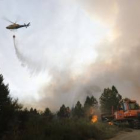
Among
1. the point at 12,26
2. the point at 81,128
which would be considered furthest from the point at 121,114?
the point at 12,26

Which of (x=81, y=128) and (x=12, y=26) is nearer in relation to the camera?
(x=81, y=128)

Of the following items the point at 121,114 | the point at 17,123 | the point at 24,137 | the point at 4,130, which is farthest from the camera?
the point at 121,114

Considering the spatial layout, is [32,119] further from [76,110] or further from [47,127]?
[76,110]

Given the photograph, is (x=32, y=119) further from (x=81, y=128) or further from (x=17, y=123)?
(x=81, y=128)

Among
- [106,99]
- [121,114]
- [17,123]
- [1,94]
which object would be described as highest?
[106,99]

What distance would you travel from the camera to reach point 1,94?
3759 centimetres

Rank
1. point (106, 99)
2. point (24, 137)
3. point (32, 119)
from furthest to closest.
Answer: point (106, 99)
point (32, 119)
point (24, 137)

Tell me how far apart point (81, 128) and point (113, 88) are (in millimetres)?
69777

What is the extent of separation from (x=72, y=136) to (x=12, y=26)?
88.1ft

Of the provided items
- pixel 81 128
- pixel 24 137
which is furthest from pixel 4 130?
pixel 81 128

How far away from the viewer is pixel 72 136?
49.1 ft

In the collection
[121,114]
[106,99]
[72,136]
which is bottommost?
[72,136]

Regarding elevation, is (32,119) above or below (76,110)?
below

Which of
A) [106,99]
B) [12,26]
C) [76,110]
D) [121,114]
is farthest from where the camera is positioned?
[76,110]
